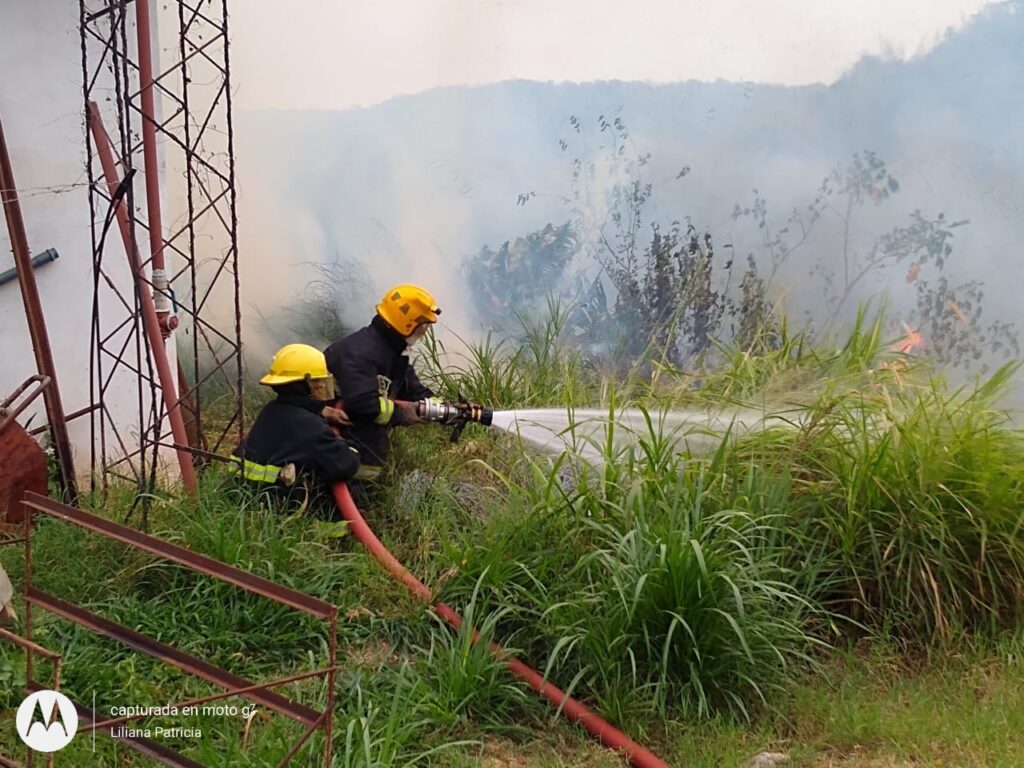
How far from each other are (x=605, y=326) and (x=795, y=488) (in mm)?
2490

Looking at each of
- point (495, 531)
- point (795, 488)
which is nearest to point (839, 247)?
point (795, 488)

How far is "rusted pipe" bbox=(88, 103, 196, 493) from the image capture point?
14.3 ft

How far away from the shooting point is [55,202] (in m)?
5.21

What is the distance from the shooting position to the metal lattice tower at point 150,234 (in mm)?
4391

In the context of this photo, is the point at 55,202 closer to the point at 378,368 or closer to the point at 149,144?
the point at 149,144

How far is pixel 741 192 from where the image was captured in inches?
250

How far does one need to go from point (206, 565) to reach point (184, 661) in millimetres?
346

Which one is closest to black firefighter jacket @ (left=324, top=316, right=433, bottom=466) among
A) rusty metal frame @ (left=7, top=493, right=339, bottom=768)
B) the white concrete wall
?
the white concrete wall

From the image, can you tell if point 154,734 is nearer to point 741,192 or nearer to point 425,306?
point 425,306

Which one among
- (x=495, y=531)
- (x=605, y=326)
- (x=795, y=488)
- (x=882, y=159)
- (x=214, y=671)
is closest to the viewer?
(x=214, y=671)

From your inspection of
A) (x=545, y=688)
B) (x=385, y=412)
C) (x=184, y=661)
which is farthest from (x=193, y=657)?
(x=385, y=412)

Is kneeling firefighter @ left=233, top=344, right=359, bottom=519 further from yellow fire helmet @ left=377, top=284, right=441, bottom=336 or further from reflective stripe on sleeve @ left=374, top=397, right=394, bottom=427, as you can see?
yellow fire helmet @ left=377, top=284, right=441, bottom=336

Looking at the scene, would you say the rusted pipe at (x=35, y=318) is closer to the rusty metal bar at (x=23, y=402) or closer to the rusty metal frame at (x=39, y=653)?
the rusty metal bar at (x=23, y=402)
